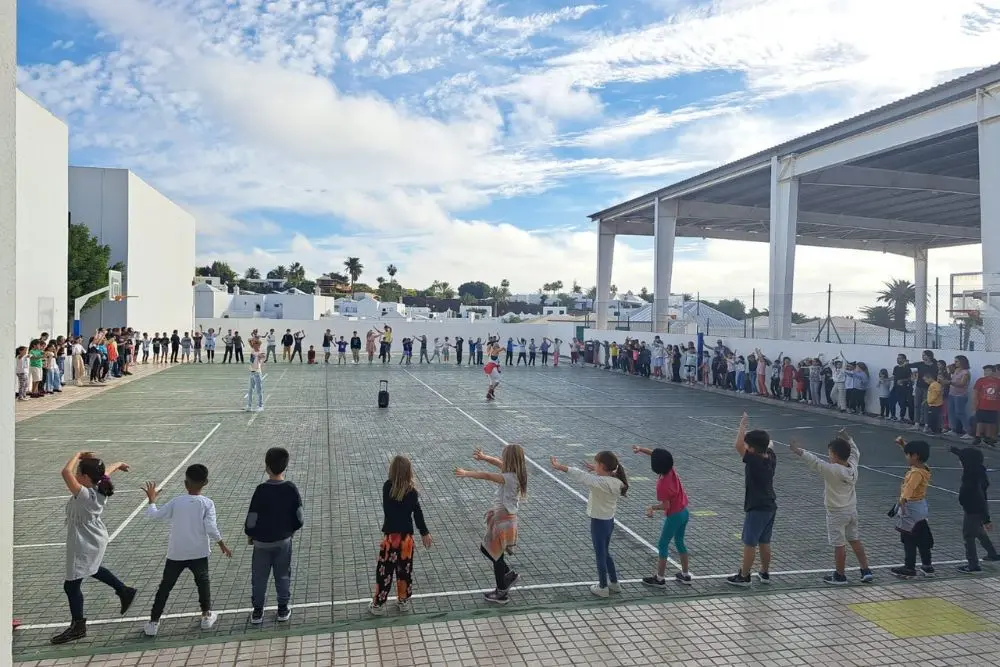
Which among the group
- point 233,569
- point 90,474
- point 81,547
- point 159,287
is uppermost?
point 159,287

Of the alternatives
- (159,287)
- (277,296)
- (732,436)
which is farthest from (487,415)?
(277,296)

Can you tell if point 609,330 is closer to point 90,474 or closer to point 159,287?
point 159,287

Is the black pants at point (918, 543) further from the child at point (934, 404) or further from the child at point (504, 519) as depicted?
the child at point (934, 404)

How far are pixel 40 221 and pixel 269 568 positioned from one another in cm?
2070

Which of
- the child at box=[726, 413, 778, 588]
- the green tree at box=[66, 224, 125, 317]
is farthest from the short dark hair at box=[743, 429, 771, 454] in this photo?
the green tree at box=[66, 224, 125, 317]

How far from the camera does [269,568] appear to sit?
5605 mm

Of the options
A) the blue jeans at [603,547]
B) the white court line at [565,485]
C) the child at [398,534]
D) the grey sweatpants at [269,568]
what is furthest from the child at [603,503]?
the grey sweatpants at [269,568]

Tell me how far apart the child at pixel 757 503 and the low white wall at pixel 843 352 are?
12598 millimetres

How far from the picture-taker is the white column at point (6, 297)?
390cm

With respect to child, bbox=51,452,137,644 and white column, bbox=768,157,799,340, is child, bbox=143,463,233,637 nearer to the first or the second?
child, bbox=51,452,137,644

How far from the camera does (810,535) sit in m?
8.12

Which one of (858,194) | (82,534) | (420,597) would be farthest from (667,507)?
(858,194)

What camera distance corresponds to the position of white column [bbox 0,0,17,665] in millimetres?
→ 3904

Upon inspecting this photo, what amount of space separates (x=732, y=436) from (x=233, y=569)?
36.6 ft
